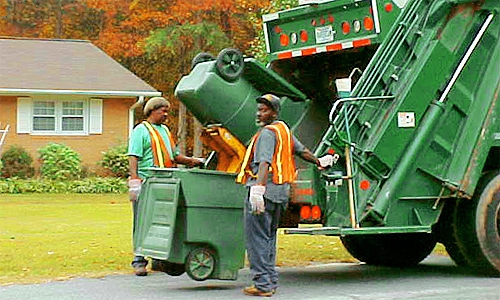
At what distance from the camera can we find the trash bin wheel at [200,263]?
339 inches

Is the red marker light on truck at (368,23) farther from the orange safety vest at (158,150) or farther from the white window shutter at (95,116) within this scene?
the white window shutter at (95,116)

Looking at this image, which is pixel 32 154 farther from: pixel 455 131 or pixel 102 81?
pixel 455 131

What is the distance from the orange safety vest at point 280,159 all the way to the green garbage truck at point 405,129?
13.5 inches

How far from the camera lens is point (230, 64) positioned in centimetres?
907

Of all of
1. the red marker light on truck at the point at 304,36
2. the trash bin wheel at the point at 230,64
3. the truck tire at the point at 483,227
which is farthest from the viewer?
the red marker light on truck at the point at 304,36

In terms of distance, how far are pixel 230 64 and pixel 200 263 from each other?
175 centimetres

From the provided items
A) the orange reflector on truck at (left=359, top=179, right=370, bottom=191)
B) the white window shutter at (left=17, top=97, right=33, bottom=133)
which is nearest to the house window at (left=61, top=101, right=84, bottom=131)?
the white window shutter at (left=17, top=97, right=33, bottom=133)

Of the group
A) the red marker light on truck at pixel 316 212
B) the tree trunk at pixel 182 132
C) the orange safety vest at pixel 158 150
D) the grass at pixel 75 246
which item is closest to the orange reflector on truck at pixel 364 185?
the red marker light on truck at pixel 316 212

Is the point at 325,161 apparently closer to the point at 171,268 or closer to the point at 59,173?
the point at 171,268

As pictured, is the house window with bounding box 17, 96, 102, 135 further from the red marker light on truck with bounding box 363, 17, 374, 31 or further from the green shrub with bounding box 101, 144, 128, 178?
the red marker light on truck with bounding box 363, 17, 374, 31

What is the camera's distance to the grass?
10133 millimetres

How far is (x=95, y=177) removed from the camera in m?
27.0

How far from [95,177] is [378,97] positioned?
746 inches

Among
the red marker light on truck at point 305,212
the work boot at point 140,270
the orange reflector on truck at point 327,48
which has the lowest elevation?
the work boot at point 140,270
